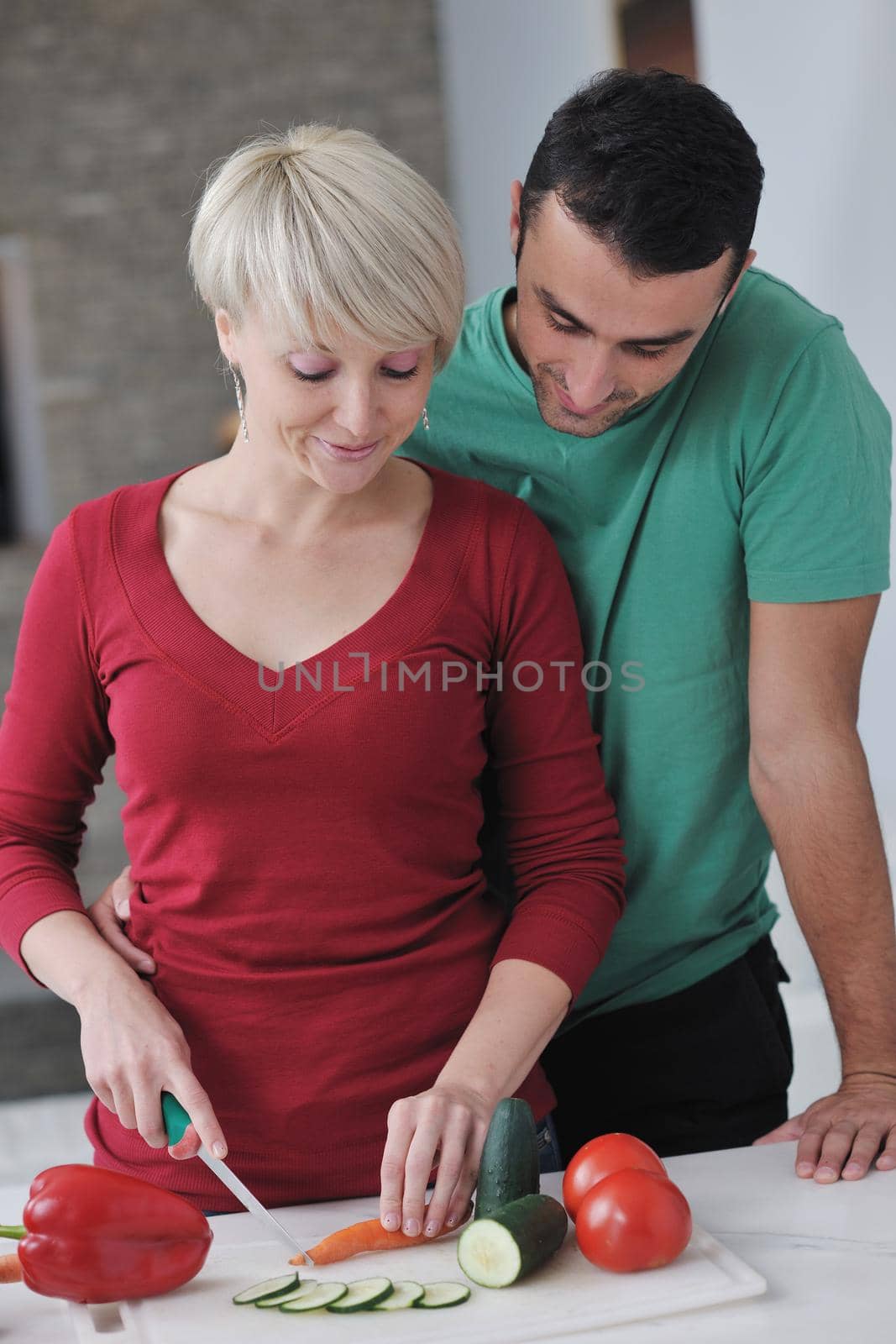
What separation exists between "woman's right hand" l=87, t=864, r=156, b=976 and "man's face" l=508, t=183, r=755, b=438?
59 centimetres

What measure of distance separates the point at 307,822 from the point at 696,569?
48 centimetres

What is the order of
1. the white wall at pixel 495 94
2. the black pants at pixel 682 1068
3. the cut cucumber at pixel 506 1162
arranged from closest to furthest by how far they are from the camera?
the cut cucumber at pixel 506 1162 < the black pants at pixel 682 1068 < the white wall at pixel 495 94

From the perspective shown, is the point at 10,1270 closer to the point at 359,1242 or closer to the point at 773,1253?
the point at 359,1242

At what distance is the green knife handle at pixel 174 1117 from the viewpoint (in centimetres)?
105

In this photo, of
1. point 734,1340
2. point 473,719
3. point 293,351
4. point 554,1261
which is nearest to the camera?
point 734,1340

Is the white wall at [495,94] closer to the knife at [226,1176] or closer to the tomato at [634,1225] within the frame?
the knife at [226,1176]

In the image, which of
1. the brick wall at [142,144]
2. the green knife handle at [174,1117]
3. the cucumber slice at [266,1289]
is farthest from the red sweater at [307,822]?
the brick wall at [142,144]

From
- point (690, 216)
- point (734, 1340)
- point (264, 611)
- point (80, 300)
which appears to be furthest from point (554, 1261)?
point (80, 300)

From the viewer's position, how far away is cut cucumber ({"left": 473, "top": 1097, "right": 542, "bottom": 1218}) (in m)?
0.96

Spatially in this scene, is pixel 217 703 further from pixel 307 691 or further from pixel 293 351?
pixel 293 351

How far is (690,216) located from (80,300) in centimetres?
429

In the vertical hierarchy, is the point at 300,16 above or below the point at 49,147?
above

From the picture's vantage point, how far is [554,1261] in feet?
3.12

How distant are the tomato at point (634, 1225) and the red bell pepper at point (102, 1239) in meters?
0.27
